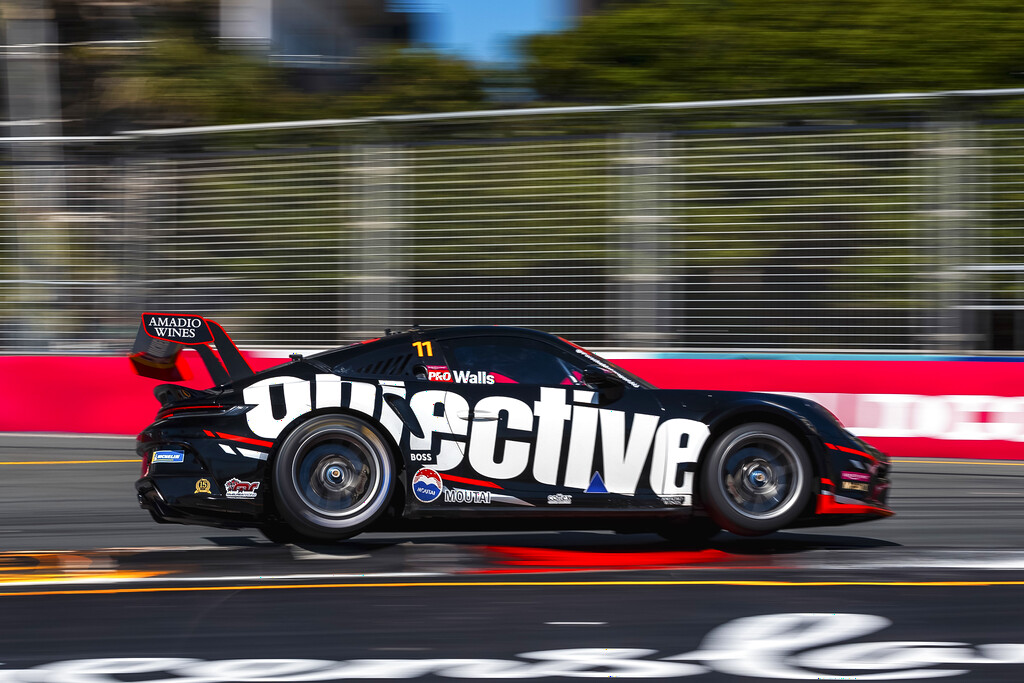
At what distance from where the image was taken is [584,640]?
4859 millimetres

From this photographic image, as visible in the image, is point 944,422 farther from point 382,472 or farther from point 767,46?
point 767,46

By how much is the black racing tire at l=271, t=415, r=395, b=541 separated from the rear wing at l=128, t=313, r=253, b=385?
0.86m

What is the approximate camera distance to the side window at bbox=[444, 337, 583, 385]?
22.5 feet

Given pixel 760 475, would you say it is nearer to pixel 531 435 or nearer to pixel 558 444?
pixel 558 444

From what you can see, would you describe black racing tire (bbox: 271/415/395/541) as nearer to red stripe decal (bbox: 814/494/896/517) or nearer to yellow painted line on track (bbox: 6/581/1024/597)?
yellow painted line on track (bbox: 6/581/1024/597)

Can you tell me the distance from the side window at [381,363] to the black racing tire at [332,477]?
344 mm

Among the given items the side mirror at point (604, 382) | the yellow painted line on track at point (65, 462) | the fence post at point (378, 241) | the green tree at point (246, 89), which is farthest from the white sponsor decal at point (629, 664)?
the green tree at point (246, 89)

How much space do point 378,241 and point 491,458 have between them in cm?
649

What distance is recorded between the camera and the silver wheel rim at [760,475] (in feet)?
21.7

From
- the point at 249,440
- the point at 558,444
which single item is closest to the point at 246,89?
the point at 249,440

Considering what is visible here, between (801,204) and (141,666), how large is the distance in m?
8.64

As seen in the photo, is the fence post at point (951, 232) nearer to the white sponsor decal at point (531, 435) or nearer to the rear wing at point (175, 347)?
the white sponsor decal at point (531, 435)

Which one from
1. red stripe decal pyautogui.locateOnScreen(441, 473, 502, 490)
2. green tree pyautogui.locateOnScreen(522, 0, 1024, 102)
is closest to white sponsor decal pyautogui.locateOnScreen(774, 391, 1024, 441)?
red stripe decal pyautogui.locateOnScreen(441, 473, 502, 490)

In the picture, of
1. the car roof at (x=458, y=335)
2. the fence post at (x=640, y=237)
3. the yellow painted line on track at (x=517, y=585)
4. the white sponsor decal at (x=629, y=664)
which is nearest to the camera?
the white sponsor decal at (x=629, y=664)
